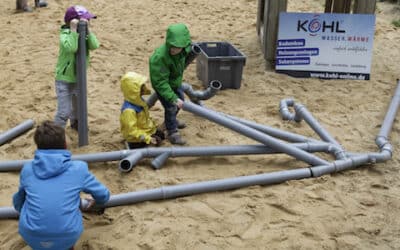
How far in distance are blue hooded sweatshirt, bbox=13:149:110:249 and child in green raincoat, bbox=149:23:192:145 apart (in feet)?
5.50

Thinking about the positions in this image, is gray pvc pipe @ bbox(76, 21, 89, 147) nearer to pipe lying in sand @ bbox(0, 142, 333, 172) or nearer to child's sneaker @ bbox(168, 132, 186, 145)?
pipe lying in sand @ bbox(0, 142, 333, 172)

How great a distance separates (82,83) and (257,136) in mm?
1590

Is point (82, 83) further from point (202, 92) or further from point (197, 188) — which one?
point (197, 188)

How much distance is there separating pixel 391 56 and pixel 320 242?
506 cm

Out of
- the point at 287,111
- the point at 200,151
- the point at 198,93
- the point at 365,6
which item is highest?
the point at 365,6

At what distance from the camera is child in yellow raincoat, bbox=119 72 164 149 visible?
4637 millimetres

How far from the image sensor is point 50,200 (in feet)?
9.93

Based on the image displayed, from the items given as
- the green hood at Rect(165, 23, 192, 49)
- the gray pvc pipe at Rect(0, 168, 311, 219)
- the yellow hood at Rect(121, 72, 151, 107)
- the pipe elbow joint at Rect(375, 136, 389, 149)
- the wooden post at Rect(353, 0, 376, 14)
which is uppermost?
the wooden post at Rect(353, 0, 376, 14)

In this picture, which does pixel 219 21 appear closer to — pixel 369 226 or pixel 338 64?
pixel 338 64

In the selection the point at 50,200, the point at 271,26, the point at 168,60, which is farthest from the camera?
the point at 271,26

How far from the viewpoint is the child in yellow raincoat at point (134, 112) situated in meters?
4.64

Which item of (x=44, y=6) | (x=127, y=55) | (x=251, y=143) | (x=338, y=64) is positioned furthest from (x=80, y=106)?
(x=44, y=6)

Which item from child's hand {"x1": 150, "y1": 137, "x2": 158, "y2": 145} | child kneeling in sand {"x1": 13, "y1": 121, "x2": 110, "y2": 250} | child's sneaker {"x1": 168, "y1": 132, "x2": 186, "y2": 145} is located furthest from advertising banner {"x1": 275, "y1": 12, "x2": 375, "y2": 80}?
child kneeling in sand {"x1": 13, "y1": 121, "x2": 110, "y2": 250}

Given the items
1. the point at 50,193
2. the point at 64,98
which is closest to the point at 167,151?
the point at 64,98
